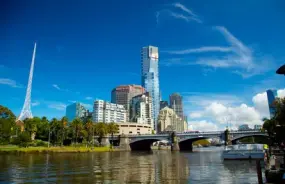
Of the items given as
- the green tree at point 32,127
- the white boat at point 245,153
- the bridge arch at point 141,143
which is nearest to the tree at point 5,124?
the green tree at point 32,127

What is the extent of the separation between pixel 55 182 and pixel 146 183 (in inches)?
399

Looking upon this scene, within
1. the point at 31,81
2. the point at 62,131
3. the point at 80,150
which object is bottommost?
the point at 80,150

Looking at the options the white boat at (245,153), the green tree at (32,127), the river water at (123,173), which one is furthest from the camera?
the green tree at (32,127)

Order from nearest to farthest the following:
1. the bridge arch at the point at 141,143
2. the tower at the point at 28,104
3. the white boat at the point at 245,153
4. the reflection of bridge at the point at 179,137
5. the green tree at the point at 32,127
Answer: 1. the white boat at the point at 245,153
2. the green tree at the point at 32,127
3. the reflection of bridge at the point at 179,137
4. the bridge arch at the point at 141,143
5. the tower at the point at 28,104

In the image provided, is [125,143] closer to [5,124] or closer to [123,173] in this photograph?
[5,124]

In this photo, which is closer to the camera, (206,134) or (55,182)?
(55,182)

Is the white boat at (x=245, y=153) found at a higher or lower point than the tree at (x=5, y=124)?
lower

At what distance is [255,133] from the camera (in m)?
127

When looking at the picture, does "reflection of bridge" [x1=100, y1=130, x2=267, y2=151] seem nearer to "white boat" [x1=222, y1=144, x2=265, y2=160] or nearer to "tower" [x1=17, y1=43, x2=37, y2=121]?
"tower" [x1=17, y1=43, x2=37, y2=121]

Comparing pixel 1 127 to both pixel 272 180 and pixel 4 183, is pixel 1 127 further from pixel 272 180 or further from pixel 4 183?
pixel 272 180

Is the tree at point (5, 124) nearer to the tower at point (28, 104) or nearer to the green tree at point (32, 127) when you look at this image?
the green tree at point (32, 127)

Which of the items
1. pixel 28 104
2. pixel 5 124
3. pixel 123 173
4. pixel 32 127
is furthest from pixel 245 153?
pixel 28 104

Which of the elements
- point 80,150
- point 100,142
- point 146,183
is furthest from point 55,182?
point 100,142

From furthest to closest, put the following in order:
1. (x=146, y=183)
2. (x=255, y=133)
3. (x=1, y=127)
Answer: (x=255, y=133)
(x=1, y=127)
(x=146, y=183)
